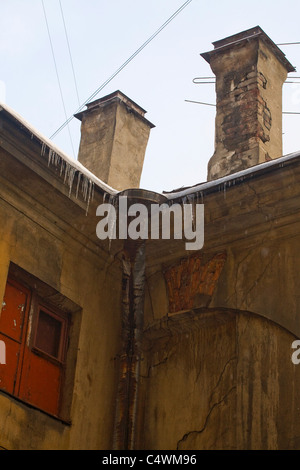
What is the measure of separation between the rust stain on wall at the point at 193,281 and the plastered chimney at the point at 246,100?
1.38 m

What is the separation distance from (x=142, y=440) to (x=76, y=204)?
2.34m

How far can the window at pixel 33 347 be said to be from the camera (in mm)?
7453

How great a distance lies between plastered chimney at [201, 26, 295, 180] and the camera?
31.1ft

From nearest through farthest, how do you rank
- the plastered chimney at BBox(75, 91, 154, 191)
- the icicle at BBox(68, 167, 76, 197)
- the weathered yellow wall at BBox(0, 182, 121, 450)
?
1. the weathered yellow wall at BBox(0, 182, 121, 450)
2. the icicle at BBox(68, 167, 76, 197)
3. the plastered chimney at BBox(75, 91, 154, 191)

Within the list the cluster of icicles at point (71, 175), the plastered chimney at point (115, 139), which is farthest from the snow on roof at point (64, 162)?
the plastered chimney at point (115, 139)

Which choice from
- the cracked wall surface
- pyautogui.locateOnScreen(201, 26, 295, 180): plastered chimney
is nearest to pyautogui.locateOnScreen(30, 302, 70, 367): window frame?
the cracked wall surface

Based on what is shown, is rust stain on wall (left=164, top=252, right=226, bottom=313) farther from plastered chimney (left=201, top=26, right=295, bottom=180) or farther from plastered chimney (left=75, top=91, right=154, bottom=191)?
Result: plastered chimney (left=75, top=91, right=154, bottom=191)

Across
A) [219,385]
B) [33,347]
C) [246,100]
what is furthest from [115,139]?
[219,385]

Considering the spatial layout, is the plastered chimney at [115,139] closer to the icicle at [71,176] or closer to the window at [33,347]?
the icicle at [71,176]

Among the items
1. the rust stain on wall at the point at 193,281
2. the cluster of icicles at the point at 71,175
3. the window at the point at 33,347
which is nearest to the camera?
the window at the point at 33,347

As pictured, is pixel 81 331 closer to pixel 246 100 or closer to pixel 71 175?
pixel 71 175

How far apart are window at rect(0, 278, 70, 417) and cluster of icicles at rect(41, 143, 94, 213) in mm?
1027

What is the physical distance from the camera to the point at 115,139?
11031 millimetres

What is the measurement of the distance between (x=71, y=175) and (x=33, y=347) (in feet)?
5.28
